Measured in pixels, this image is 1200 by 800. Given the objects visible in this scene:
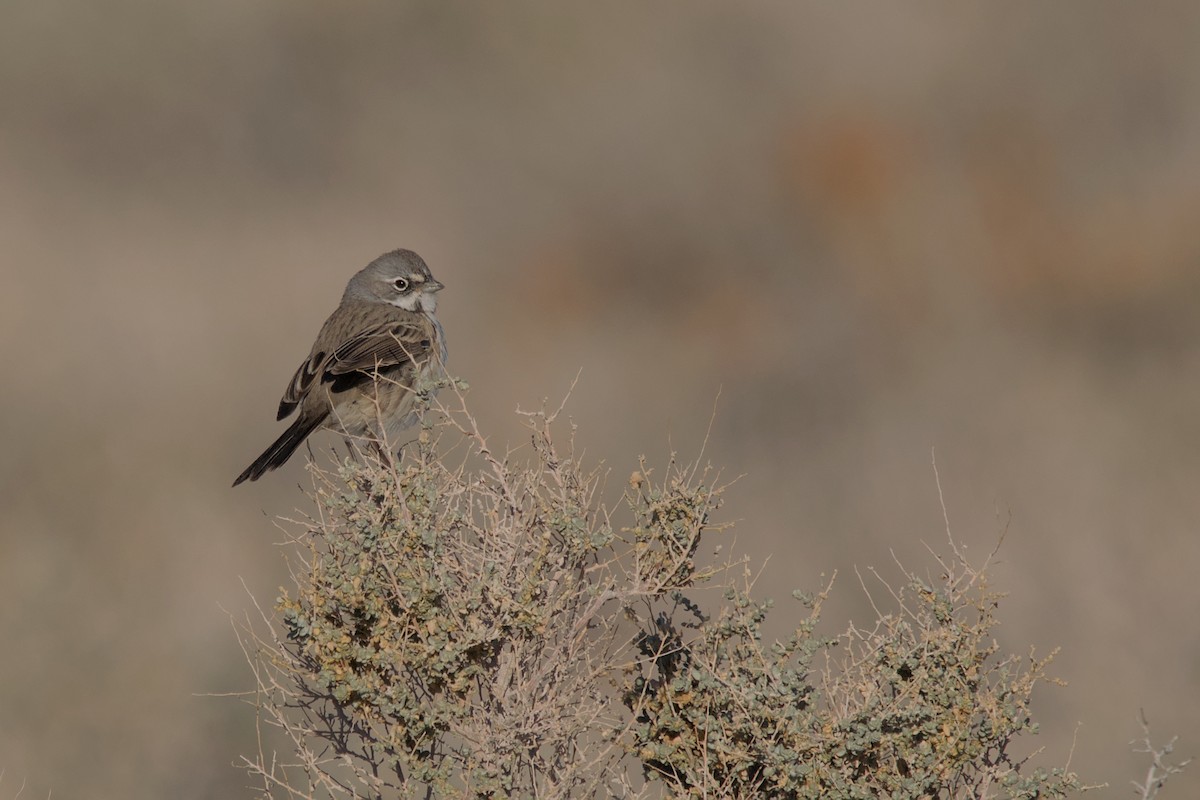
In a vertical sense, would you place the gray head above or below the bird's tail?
above

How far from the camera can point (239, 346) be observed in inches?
700

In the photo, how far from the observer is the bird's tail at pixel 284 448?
7.83m

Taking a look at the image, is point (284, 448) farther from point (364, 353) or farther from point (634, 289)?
point (634, 289)

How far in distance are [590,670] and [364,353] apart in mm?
3256

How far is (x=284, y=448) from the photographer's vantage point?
8.05 meters

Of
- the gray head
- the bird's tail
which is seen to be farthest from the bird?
the gray head

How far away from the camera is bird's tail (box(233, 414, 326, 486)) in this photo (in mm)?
7832

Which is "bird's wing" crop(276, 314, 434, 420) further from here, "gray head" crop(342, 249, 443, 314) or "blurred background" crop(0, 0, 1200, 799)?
"blurred background" crop(0, 0, 1200, 799)

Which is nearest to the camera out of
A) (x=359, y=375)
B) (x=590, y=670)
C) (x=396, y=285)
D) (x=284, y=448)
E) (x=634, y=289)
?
(x=590, y=670)

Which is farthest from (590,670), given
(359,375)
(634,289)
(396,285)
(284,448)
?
(634,289)

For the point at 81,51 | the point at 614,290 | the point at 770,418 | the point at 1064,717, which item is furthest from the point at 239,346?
the point at 1064,717

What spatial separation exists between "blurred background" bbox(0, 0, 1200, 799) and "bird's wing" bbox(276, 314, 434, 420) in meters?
3.40

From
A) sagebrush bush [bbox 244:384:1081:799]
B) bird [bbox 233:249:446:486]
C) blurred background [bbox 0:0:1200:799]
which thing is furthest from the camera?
blurred background [bbox 0:0:1200:799]

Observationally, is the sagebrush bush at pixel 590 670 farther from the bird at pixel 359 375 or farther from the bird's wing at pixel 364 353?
the bird's wing at pixel 364 353
